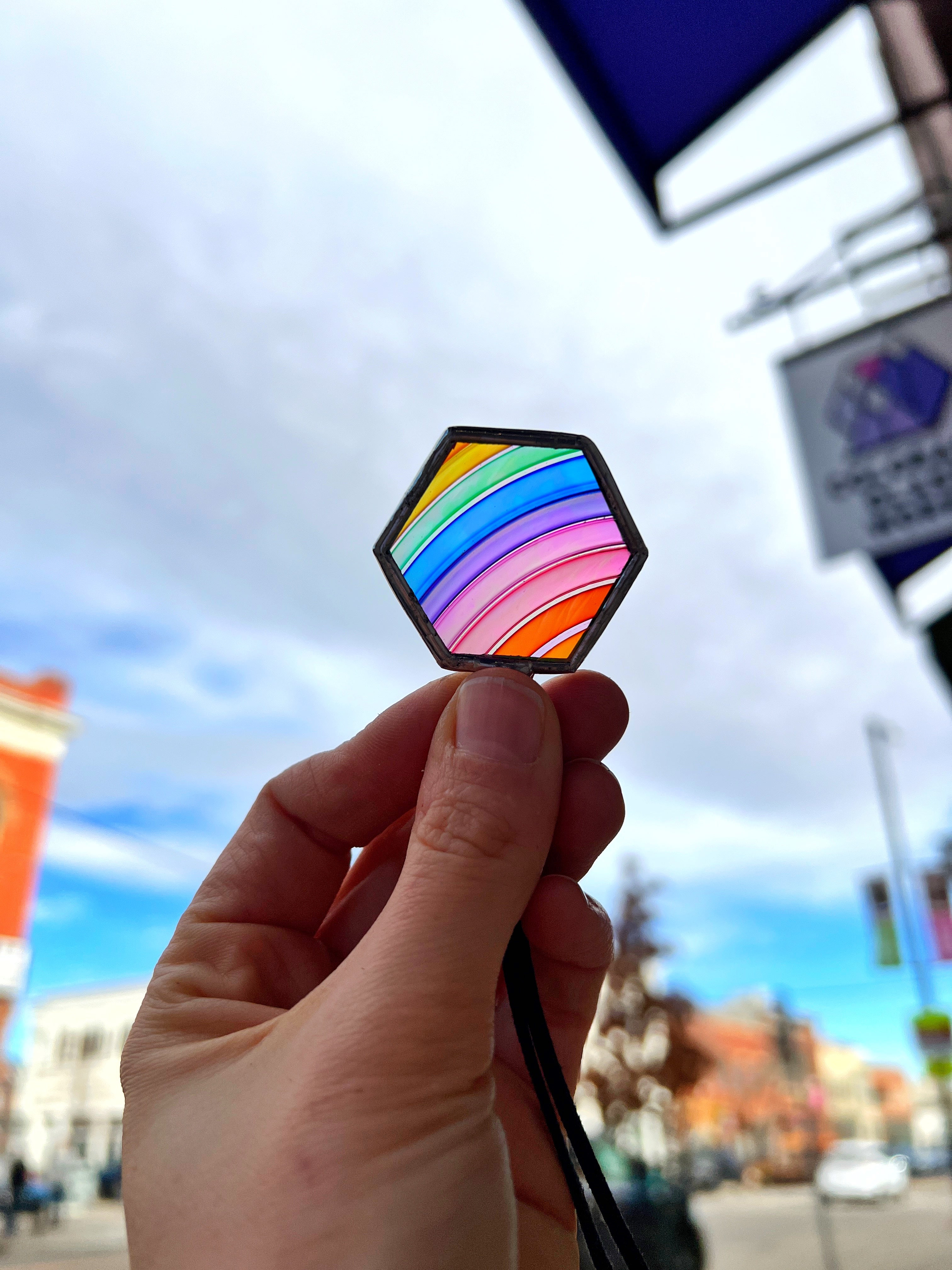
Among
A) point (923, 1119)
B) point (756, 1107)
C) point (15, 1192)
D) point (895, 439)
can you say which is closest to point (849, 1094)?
point (923, 1119)

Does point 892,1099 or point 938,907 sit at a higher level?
point 938,907

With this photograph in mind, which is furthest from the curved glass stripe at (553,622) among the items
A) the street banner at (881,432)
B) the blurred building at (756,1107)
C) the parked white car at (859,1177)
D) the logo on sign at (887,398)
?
the blurred building at (756,1107)

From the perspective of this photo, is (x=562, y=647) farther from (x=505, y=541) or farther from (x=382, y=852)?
(x=382, y=852)

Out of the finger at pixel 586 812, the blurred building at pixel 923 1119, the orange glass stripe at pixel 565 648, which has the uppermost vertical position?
the orange glass stripe at pixel 565 648

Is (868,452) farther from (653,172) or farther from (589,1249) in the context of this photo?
(589,1249)

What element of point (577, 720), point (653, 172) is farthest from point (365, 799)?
point (653, 172)

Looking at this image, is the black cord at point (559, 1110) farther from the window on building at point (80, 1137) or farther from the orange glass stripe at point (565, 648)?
the window on building at point (80, 1137)

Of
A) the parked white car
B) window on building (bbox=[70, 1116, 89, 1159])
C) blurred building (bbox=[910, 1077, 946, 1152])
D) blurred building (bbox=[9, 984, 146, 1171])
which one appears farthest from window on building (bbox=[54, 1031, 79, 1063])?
blurred building (bbox=[910, 1077, 946, 1152])
